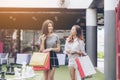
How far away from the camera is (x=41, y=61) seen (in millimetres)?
6629

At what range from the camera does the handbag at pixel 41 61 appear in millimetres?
6619

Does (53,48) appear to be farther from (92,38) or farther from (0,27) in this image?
(0,27)

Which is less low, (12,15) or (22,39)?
(12,15)

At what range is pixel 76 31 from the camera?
26.1 ft

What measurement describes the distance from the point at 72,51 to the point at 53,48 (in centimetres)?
111

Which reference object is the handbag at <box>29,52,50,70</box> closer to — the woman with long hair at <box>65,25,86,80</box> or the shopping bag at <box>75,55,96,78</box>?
the shopping bag at <box>75,55,96,78</box>

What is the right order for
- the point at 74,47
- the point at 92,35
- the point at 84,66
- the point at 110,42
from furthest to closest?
the point at 92,35 → the point at 110,42 → the point at 74,47 → the point at 84,66

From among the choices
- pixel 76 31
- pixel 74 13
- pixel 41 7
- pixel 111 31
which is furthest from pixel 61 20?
pixel 76 31

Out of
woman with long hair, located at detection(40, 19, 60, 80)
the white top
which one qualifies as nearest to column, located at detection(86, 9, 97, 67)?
the white top

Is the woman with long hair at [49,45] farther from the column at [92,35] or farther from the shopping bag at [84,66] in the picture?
the column at [92,35]

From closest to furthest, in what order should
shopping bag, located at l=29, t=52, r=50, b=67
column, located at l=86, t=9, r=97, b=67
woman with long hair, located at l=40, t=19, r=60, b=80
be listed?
1. shopping bag, located at l=29, t=52, r=50, b=67
2. woman with long hair, located at l=40, t=19, r=60, b=80
3. column, located at l=86, t=9, r=97, b=67

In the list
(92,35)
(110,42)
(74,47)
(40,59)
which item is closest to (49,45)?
(40,59)

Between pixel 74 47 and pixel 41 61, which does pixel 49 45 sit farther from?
pixel 74 47

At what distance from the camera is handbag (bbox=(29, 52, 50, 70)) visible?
6.62 metres
